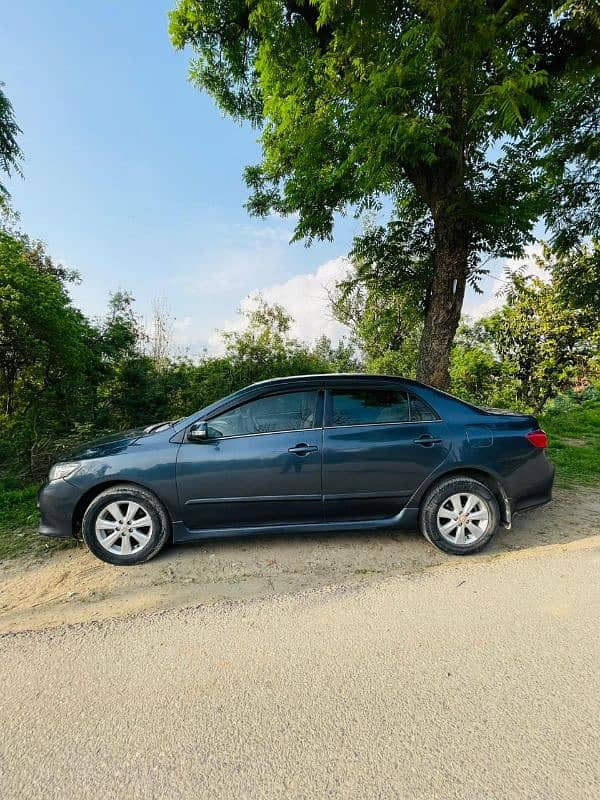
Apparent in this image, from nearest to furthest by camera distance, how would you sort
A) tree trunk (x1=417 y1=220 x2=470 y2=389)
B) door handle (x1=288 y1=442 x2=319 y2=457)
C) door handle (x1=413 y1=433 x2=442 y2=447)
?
1. door handle (x1=288 y1=442 x2=319 y2=457)
2. door handle (x1=413 y1=433 x2=442 y2=447)
3. tree trunk (x1=417 y1=220 x2=470 y2=389)

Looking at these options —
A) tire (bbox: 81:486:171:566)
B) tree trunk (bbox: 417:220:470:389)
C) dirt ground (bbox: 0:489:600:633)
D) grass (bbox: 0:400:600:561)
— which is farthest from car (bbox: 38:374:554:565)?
tree trunk (bbox: 417:220:470:389)

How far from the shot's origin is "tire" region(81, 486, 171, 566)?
3.24 m

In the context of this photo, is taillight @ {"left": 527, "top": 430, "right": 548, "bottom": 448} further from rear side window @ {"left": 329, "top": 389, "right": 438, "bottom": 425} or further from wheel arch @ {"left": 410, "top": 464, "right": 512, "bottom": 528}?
rear side window @ {"left": 329, "top": 389, "right": 438, "bottom": 425}

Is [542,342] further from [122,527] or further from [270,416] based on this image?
[122,527]

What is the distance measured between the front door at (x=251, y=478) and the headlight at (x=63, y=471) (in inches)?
36.2

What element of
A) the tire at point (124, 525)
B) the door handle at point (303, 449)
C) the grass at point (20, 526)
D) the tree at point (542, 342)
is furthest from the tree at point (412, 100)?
the tree at point (542, 342)

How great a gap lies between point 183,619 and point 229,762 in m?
1.08

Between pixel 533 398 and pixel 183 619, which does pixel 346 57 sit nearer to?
pixel 183 619

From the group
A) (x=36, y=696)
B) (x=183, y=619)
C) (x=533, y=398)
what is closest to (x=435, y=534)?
(x=183, y=619)

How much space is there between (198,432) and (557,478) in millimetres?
5041

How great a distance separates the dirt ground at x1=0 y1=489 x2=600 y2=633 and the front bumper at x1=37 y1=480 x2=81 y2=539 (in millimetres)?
302

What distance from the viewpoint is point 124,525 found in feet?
10.7

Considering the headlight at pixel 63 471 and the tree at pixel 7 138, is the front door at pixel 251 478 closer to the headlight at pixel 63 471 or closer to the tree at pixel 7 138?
the headlight at pixel 63 471

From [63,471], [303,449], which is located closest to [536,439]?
[303,449]
